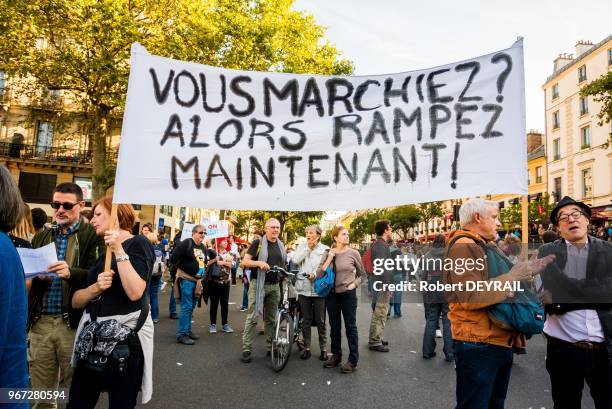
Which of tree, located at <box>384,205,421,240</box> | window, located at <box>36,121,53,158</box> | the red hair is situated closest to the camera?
the red hair

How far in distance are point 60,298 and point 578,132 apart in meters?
47.5

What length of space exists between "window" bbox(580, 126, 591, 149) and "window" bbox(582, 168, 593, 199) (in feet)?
7.23

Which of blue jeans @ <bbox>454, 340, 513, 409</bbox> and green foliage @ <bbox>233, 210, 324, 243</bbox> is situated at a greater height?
green foliage @ <bbox>233, 210, 324, 243</bbox>

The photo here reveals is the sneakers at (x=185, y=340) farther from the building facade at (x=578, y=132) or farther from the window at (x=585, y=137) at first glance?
the window at (x=585, y=137)

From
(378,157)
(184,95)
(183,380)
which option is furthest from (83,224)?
(183,380)

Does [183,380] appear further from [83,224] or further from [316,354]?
[83,224]

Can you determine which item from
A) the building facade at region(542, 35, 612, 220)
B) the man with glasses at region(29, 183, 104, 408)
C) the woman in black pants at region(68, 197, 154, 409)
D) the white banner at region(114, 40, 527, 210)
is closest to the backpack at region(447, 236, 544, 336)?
the white banner at region(114, 40, 527, 210)

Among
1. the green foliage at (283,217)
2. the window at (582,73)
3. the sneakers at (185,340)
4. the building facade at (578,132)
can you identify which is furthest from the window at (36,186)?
the window at (582,73)

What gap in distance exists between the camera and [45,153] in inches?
1390

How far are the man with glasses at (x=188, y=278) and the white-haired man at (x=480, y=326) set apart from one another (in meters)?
5.66

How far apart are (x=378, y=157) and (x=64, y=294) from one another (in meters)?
2.65

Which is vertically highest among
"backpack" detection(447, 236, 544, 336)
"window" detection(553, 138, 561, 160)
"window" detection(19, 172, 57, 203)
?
"window" detection(553, 138, 561, 160)

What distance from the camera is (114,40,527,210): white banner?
336cm

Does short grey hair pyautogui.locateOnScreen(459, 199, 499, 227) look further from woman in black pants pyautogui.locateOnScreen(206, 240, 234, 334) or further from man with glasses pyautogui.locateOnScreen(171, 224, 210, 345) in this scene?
woman in black pants pyautogui.locateOnScreen(206, 240, 234, 334)
